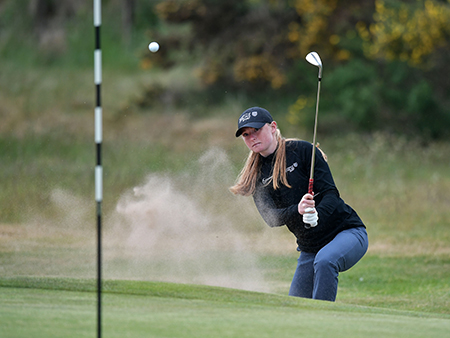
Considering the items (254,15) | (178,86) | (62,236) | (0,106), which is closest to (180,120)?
(178,86)

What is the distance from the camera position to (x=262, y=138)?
5.68 metres

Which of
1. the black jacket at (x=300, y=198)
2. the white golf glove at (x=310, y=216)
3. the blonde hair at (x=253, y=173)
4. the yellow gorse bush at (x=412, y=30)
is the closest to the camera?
the white golf glove at (x=310, y=216)

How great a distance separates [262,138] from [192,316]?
6.17ft

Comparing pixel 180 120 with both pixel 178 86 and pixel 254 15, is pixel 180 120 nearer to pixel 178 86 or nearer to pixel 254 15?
pixel 178 86

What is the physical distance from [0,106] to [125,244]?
1396 cm

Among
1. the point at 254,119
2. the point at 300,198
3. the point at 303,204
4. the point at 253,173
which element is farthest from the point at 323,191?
the point at 254,119

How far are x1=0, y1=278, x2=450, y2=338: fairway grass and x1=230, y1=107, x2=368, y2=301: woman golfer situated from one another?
535 millimetres

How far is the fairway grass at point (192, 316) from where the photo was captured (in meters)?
3.94

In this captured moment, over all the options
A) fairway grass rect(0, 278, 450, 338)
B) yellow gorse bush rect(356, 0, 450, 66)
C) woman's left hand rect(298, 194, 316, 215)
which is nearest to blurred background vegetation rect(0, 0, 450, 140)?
yellow gorse bush rect(356, 0, 450, 66)

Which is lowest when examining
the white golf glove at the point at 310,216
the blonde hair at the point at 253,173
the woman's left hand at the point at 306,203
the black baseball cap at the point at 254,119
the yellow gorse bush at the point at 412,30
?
the white golf glove at the point at 310,216

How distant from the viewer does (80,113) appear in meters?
23.7

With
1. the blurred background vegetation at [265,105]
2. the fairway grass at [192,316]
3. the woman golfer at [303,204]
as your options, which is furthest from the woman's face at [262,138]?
the blurred background vegetation at [265,105]

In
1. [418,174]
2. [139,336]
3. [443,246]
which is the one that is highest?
[418,174]

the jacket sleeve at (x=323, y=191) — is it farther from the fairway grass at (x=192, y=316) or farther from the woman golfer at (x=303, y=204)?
the fairway grass at (x=192, y=316)
